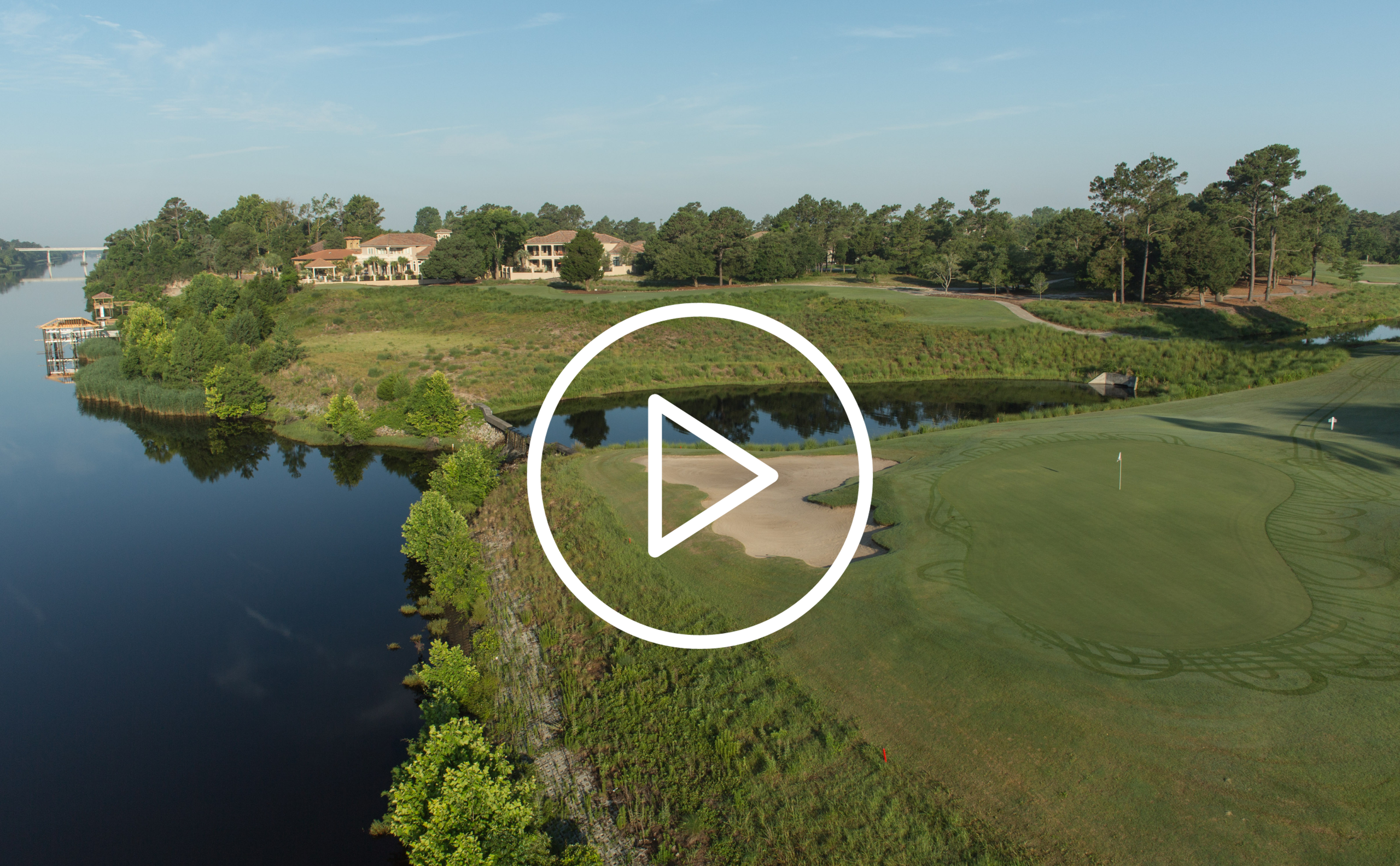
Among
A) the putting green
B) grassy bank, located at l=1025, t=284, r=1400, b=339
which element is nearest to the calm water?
the putting green

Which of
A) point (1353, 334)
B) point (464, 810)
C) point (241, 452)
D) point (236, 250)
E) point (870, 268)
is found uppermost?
point (236, 250)

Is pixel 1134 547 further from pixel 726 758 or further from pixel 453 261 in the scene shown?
pixel 453 261

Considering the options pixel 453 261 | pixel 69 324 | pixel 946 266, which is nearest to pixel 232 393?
pixel 69 324

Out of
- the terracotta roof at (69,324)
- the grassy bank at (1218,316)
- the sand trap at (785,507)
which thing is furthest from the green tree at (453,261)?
the sand trap at (785,507)

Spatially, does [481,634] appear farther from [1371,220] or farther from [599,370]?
[1371,220]

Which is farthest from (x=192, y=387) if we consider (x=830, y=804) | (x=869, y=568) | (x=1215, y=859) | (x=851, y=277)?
(x=851, y=277)

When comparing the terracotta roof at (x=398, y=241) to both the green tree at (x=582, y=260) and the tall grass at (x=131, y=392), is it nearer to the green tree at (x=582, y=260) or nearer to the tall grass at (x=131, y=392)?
the green tree at (x=582, y=260)

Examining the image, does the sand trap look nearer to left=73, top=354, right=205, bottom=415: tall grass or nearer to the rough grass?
the rough grass

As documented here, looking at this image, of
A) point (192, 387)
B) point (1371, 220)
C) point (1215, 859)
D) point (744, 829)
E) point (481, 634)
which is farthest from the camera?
point (1371, 220)
